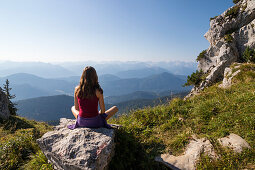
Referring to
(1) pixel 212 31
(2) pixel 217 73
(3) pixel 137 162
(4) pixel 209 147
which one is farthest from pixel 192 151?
(1) pixel 212 31

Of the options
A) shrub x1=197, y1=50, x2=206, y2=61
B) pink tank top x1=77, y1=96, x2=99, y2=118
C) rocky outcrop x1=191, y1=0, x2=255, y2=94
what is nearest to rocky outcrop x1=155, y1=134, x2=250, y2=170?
pink tank top x1=77, y1=96, x2=99, y2=118

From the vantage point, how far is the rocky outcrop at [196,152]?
12.1ft

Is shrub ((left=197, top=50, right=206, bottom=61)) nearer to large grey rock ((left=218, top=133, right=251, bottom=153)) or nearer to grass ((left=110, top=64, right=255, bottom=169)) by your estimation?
grass ((left=110, top=64, right=255, bottom=169))

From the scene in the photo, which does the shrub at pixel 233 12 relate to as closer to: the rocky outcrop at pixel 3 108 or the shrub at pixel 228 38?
the shrub at pixel 228 38

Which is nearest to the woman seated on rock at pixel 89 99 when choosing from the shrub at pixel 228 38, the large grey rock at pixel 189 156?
the large grey rock at pixel 189 156

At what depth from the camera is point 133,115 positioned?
7.41 meters

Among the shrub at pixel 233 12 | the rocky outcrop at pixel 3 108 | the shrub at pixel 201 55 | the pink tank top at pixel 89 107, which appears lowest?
the rocky outcrop at pixel 3 108

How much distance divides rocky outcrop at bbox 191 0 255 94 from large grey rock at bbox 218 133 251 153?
13946mm

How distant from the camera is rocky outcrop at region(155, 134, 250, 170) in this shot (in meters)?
3.69

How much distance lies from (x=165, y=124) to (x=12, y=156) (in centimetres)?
653

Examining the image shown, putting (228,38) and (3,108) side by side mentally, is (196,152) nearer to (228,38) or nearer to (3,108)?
(3,108)

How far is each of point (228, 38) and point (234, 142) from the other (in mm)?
21187

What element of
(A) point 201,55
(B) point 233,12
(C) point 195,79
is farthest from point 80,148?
(B) point 233,12

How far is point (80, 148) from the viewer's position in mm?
3670
